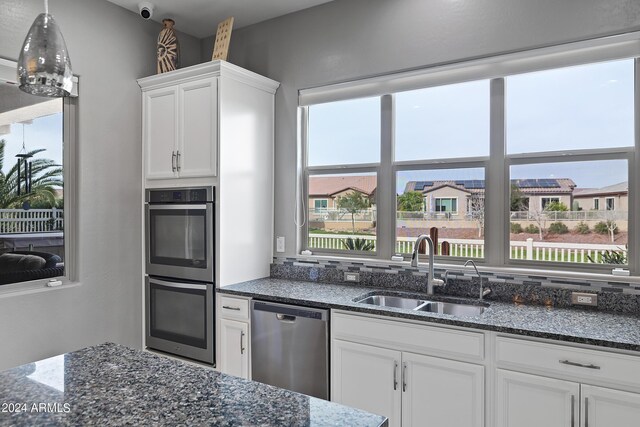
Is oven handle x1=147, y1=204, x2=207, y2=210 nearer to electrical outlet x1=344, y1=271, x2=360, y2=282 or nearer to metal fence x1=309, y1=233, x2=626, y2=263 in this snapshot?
electrical outlet x1=344, y1=271, x2=360, y2=282

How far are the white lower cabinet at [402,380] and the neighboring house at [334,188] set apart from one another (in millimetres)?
1066

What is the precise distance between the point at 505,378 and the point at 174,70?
116 inches

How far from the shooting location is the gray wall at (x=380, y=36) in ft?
8.00

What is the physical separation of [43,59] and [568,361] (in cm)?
222

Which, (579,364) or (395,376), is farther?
(395,376)

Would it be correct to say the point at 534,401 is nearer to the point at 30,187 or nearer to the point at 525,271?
the point at 525,271

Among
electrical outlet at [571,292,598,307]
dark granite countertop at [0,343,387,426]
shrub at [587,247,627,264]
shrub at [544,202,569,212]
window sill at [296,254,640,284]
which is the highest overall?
shrub at [544,202,569,212]

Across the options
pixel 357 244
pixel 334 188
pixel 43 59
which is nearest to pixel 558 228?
pixel 357 244

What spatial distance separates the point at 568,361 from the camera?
6.22 feet

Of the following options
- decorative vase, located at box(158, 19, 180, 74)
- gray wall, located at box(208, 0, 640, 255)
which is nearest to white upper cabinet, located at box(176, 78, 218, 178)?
decorative vase, located at box(158, 19, 180, 74)

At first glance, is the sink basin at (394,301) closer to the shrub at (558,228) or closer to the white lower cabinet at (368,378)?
the white lower cabinet at (368,378)

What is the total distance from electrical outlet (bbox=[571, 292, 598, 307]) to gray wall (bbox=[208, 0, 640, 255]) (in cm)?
141

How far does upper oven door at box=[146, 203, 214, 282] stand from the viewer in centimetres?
301

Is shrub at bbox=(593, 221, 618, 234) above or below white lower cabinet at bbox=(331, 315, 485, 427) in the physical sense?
above
